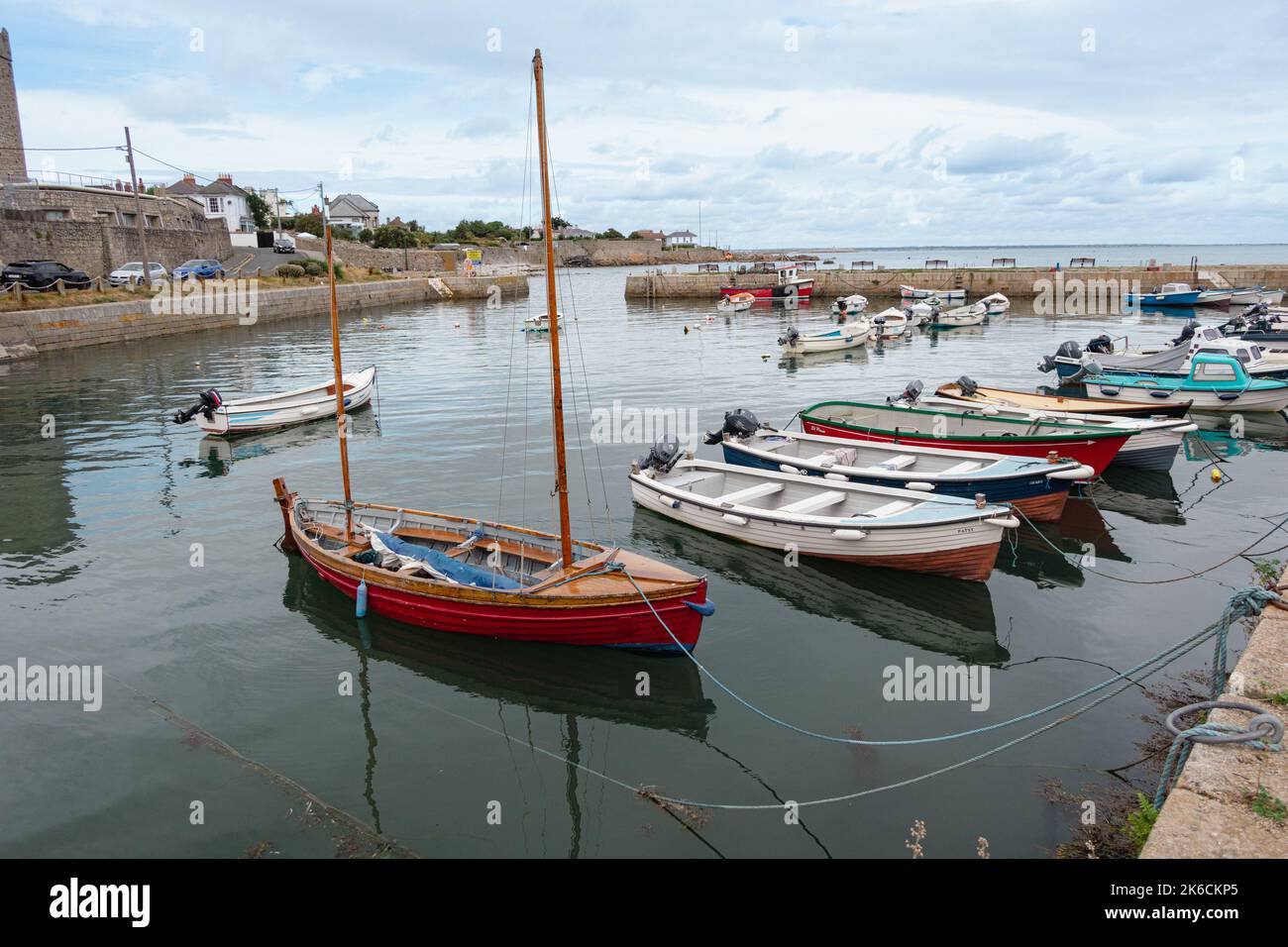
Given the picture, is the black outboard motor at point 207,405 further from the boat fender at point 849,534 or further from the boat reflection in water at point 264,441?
the boat fender at point 849,534

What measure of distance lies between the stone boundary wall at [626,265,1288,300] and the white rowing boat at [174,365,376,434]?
60599mm

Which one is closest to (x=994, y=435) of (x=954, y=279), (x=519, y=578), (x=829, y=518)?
(x=829, y=518)

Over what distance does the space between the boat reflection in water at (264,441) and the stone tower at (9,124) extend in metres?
56.2

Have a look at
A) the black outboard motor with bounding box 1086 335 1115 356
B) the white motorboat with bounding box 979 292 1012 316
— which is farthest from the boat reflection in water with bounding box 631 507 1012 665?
the white motorboat with bounding box 979 292 1012 316

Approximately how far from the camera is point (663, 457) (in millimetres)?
18969

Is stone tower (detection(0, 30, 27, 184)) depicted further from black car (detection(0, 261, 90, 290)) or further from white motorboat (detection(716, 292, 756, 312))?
white motorboat (detection(716, 292, 756, 312))

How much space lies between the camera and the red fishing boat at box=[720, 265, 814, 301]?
78.6 m

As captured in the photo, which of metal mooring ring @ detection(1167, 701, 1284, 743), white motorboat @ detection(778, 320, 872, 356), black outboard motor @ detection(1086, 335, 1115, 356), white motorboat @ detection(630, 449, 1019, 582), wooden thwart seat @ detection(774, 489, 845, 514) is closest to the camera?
metal mooring ring @ detection(1167, 701, 1284, 743)

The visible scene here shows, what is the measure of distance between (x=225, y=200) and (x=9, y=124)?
2501cm

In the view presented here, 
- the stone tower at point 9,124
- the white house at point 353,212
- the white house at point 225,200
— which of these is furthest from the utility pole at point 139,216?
the white house at point 353,212

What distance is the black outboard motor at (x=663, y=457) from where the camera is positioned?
1898 centimetres

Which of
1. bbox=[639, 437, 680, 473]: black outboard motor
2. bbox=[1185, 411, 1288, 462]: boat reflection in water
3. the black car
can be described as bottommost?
bbox=[1185, 411, 1288, 462]: boat reflection in water
